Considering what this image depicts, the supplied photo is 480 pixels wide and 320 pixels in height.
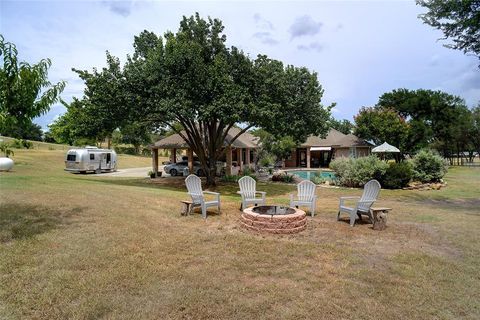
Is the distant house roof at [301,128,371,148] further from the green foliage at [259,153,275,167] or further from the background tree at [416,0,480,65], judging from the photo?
the background tree at [416,0,480,65]

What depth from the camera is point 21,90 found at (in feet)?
18.0

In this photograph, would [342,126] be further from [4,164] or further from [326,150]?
[4,164]

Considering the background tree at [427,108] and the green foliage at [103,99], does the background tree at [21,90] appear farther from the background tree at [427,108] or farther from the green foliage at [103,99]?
the background tree at [427,108]

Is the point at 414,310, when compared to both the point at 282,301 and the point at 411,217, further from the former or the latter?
the point at 411,217

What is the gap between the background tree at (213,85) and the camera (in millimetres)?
14391

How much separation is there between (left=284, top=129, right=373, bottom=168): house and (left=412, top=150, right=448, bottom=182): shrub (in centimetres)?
1257

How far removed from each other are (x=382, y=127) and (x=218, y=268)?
100 feet

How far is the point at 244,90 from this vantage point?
48.6 feet

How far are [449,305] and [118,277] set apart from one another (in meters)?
4.33

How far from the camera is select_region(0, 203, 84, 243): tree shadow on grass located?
19.0 feet

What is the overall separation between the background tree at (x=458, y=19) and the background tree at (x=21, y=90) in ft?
42.9

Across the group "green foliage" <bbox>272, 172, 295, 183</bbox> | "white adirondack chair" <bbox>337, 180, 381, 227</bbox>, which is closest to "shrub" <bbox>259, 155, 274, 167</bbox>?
→ "green foliage" <bbox>272, 172, 295, 183</bbox>

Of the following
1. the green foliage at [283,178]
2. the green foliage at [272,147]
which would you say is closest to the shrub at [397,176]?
the green foliage at [283,178]

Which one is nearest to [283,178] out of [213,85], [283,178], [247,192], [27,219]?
[283,178]
